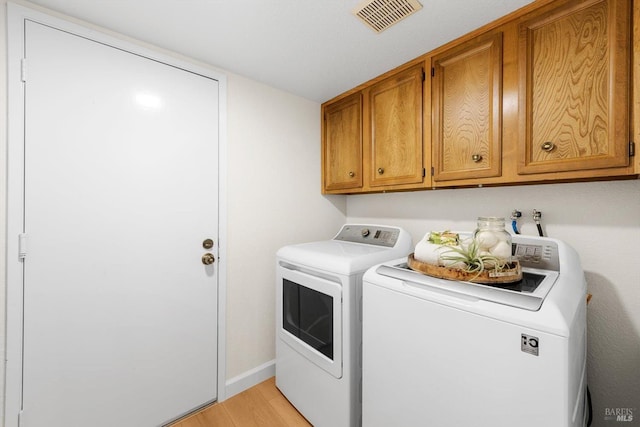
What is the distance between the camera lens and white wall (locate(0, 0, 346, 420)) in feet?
6.02

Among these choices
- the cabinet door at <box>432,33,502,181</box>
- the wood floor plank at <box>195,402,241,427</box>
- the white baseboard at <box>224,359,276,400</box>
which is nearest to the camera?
the cabinet door at <box>432,33,502,181</box>

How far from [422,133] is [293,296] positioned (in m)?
1.27

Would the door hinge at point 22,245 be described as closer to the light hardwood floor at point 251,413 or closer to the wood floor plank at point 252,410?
the light hardwood floor at point 251,413

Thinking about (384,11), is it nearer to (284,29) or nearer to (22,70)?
(284,29)

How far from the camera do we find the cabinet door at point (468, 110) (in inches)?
51.3

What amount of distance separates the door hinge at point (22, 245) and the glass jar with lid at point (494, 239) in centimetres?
192

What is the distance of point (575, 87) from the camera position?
1094 millimetres

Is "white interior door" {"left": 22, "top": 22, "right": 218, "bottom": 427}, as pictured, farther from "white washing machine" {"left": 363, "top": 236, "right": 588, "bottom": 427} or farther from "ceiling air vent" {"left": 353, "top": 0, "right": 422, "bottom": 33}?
"white washing machine" {"left": 363, "top": 236, "right": 588, "bottom": 427}

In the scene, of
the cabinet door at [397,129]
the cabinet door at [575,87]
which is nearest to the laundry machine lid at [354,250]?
the cabinet door at [397,129]

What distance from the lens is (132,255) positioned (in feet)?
4.76

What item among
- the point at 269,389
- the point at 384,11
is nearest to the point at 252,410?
the point at 269,389

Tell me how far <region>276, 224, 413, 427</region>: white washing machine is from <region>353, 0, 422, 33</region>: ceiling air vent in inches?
46.0

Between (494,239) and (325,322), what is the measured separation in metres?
0.91

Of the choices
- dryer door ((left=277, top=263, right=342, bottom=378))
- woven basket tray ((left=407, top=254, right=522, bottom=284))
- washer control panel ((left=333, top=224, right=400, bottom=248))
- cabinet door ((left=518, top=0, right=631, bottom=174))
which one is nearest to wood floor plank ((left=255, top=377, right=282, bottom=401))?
dryer door ((left=277, top=263, right=342, bottom=378))
